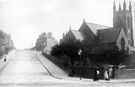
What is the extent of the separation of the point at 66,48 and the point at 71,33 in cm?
1597

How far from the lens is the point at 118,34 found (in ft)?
224

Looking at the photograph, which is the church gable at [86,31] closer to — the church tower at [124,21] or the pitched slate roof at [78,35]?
the pitched slate roof at [78,35]

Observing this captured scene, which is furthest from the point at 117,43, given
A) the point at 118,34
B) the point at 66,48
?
the point at 66,48

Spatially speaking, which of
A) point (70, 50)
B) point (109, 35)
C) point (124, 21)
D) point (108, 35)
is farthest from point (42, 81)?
point (124, 21)

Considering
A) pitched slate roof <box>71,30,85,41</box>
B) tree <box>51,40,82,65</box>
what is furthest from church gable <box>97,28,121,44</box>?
tree <box>51,40,82,65</box>

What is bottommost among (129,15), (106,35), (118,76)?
(118,76)

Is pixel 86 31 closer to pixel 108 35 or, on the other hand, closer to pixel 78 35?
pixel 78 35

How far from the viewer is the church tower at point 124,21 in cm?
8244

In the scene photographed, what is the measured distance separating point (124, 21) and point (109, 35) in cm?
1384

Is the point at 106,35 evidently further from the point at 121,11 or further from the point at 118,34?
the point at 121,11

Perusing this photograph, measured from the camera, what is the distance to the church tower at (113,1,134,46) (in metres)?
82.4

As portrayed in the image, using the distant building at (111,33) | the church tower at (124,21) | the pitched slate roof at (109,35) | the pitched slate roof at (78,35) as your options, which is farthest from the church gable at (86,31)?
the church tower at (124,21)

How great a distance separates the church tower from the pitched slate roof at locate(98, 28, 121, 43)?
10265 mm

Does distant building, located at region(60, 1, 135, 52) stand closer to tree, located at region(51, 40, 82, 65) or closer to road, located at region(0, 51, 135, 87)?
tree, located at region(51, 40, 82, 65)
